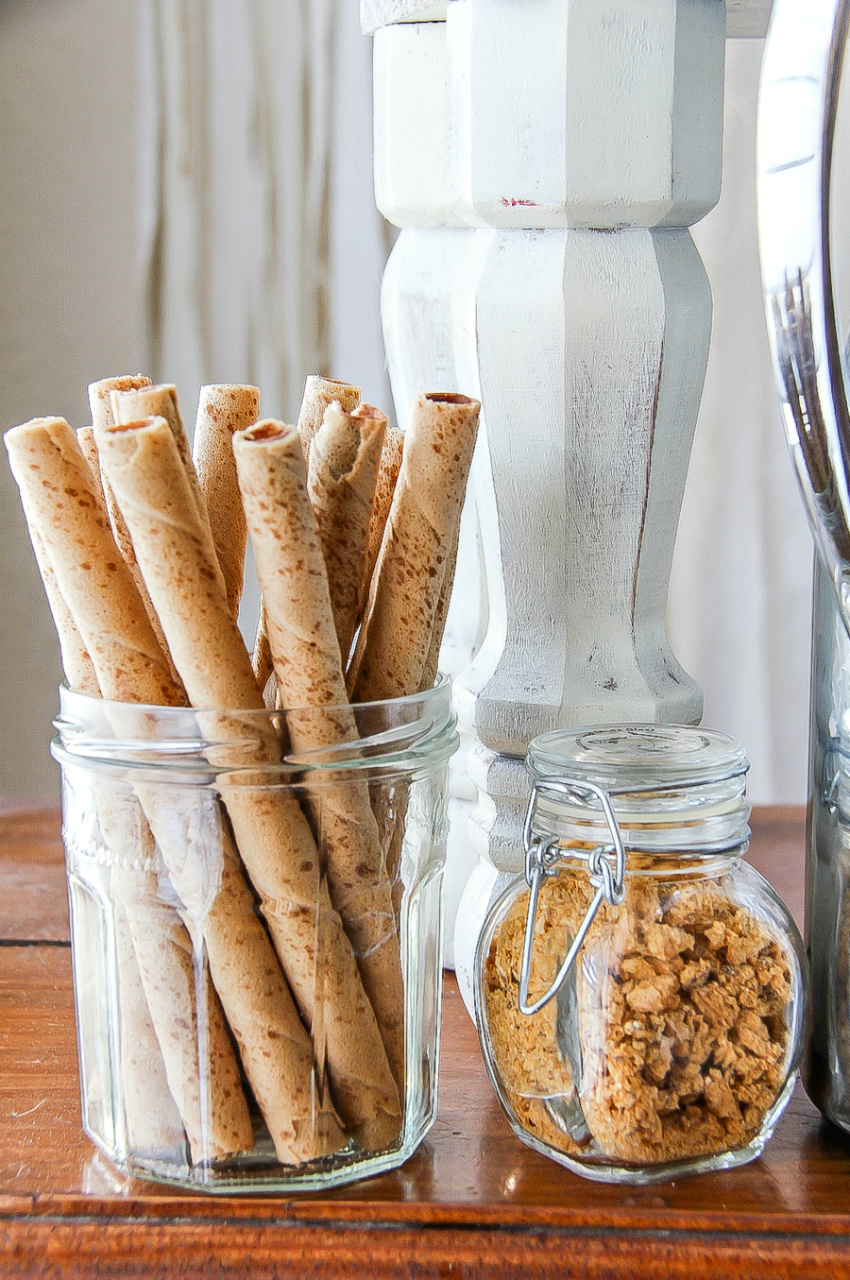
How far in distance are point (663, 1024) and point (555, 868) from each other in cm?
4

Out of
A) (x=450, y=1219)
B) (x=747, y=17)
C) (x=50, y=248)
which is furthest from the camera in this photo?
(x=50, y=248)

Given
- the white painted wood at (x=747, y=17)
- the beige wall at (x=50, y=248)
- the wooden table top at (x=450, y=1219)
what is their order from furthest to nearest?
the beige wall at (x=50, y=248) → the white painted wood at (x=747, y=17) → the wooden table top at (x=450, y=1219)

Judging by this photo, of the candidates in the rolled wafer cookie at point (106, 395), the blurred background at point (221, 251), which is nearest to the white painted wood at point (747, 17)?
the rolled wafer cookie at point (106, 395)

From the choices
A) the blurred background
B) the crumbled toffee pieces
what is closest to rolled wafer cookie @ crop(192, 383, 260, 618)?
the crumbled toffee pieces

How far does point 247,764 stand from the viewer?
294 mm

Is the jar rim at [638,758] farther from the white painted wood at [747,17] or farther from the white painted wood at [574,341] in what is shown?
the white painted wood at [747,17]

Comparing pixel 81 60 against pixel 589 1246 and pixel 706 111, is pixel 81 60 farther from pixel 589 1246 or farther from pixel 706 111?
pixel 589 1246

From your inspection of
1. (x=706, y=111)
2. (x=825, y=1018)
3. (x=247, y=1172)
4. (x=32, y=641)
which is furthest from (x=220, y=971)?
(x=32, y=641)

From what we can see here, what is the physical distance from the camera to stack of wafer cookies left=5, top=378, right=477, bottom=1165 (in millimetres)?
294

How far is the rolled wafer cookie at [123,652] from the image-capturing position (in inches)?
11.9

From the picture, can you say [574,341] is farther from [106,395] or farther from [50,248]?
[50,248]

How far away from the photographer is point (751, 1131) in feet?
1.00

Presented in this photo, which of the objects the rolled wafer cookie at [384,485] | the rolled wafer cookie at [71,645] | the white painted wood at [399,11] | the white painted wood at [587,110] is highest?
the white painted wood at [399,11]

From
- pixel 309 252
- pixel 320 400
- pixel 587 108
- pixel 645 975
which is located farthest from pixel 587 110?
pixel 309 252
